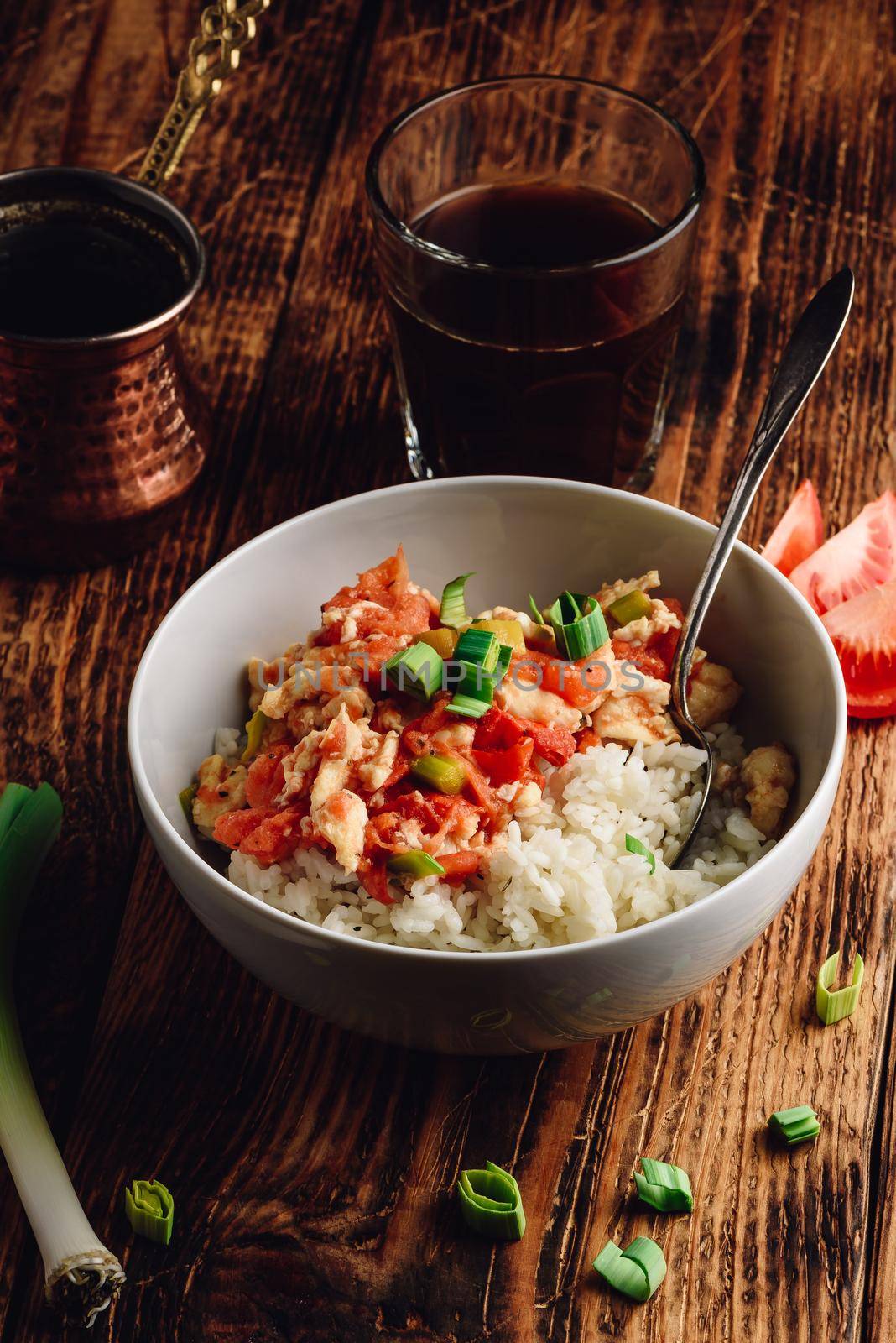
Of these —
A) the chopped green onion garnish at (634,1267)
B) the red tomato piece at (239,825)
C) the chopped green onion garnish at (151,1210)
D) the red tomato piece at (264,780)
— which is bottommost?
the chopped green onion garnish at (151,1210)

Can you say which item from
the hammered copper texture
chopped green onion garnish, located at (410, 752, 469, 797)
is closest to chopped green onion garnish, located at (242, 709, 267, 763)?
chopped green onion garnish, located at (410, 752, 469, 797)

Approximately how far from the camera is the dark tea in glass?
97.3 inches

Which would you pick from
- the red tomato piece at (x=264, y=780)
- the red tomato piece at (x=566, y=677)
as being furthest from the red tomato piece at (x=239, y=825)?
the red tomato piece at (x=566, y=677)

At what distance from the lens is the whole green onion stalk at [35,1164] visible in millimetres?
1848

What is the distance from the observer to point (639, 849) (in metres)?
2.01

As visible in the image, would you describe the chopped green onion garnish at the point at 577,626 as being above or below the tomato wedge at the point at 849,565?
above

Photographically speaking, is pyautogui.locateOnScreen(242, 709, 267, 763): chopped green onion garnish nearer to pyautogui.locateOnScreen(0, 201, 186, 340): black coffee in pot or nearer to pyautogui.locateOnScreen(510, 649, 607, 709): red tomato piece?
pyautogui.locateOnScreen(510, 649, 607, 709): red tomato piece

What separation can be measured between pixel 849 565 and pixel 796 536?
5.4 inches

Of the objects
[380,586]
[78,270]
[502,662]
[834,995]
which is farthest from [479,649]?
[78,270]

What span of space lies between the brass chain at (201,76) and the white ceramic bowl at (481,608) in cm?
89

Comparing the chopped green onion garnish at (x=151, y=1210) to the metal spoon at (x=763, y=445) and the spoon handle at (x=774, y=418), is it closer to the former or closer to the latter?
the metal spoon at (x=763, y=445)

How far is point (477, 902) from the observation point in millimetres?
1996

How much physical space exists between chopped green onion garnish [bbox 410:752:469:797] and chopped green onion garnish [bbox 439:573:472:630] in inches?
11.2

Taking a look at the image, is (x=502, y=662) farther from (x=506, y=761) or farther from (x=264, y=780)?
(x=264, y=780)
